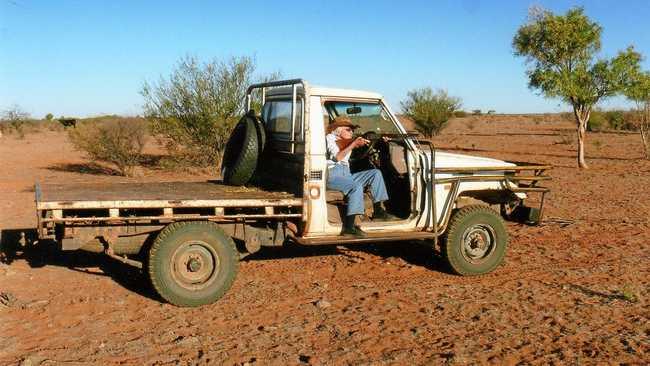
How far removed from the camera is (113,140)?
59.4 feet

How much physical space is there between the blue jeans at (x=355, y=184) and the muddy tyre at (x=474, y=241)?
847mm

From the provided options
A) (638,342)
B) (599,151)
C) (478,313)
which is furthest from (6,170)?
(599,151)

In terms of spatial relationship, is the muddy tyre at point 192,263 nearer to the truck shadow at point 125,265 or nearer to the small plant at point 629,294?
the truck shadow at point 125,265

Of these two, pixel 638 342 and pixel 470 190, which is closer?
pixel 638 342

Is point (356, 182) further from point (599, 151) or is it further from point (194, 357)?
point (599, 151)

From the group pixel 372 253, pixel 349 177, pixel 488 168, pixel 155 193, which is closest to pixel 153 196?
pixel 155 193

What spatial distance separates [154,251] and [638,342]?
12.7 ft

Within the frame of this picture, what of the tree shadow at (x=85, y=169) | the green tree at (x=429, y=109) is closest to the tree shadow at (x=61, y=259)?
the tree shadow at (x=85, y=169)

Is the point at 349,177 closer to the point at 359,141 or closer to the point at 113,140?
the point at 359,141

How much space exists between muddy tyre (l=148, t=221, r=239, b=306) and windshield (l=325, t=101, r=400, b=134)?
6.04 feet

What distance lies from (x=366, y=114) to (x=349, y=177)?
0.79m

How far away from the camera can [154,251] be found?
5402 mm

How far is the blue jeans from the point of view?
6.17m

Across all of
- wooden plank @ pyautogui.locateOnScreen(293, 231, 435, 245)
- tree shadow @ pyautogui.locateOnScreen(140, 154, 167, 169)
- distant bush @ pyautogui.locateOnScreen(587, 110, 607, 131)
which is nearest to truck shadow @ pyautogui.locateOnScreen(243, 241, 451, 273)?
wooden plank @ pyautogui.locateOnScreen(293, 231, 435, 245)
